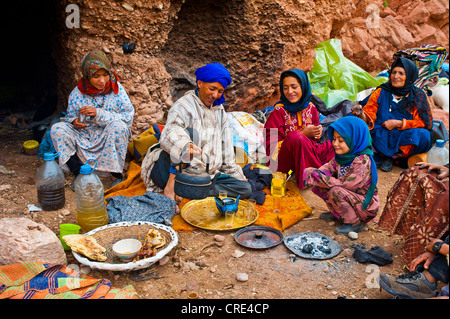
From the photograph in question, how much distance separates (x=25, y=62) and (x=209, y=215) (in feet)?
19.5

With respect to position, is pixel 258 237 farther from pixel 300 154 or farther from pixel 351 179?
pixel 300 154

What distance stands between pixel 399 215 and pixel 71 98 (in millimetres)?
3332

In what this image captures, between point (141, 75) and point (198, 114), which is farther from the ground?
point (141, 75)

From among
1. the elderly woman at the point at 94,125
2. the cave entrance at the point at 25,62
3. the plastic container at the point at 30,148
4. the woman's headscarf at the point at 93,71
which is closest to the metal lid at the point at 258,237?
the elderly woman at the point at 94,125

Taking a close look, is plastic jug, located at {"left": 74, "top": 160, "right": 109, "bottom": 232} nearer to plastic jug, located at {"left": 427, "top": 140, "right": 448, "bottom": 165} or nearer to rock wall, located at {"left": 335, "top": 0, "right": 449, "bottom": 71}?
plastic jug, located at {"left": 427, "top": 140, "right": 448, "bottom": 165}

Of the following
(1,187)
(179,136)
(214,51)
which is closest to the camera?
(179,136)

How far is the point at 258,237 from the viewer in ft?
10.9

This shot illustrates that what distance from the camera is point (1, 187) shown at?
12.8 ft

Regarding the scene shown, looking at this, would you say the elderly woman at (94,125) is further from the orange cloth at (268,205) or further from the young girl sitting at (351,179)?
the young girl sitting at (351,179)

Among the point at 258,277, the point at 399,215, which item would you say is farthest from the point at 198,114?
the point at 399,215

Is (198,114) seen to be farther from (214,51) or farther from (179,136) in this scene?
(214,51)

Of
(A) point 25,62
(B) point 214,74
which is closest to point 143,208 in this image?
(B) point 214,74

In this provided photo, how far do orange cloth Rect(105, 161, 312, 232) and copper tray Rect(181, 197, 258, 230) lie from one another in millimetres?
62

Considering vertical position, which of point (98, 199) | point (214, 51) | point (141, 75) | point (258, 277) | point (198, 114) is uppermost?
point (214, 51)
